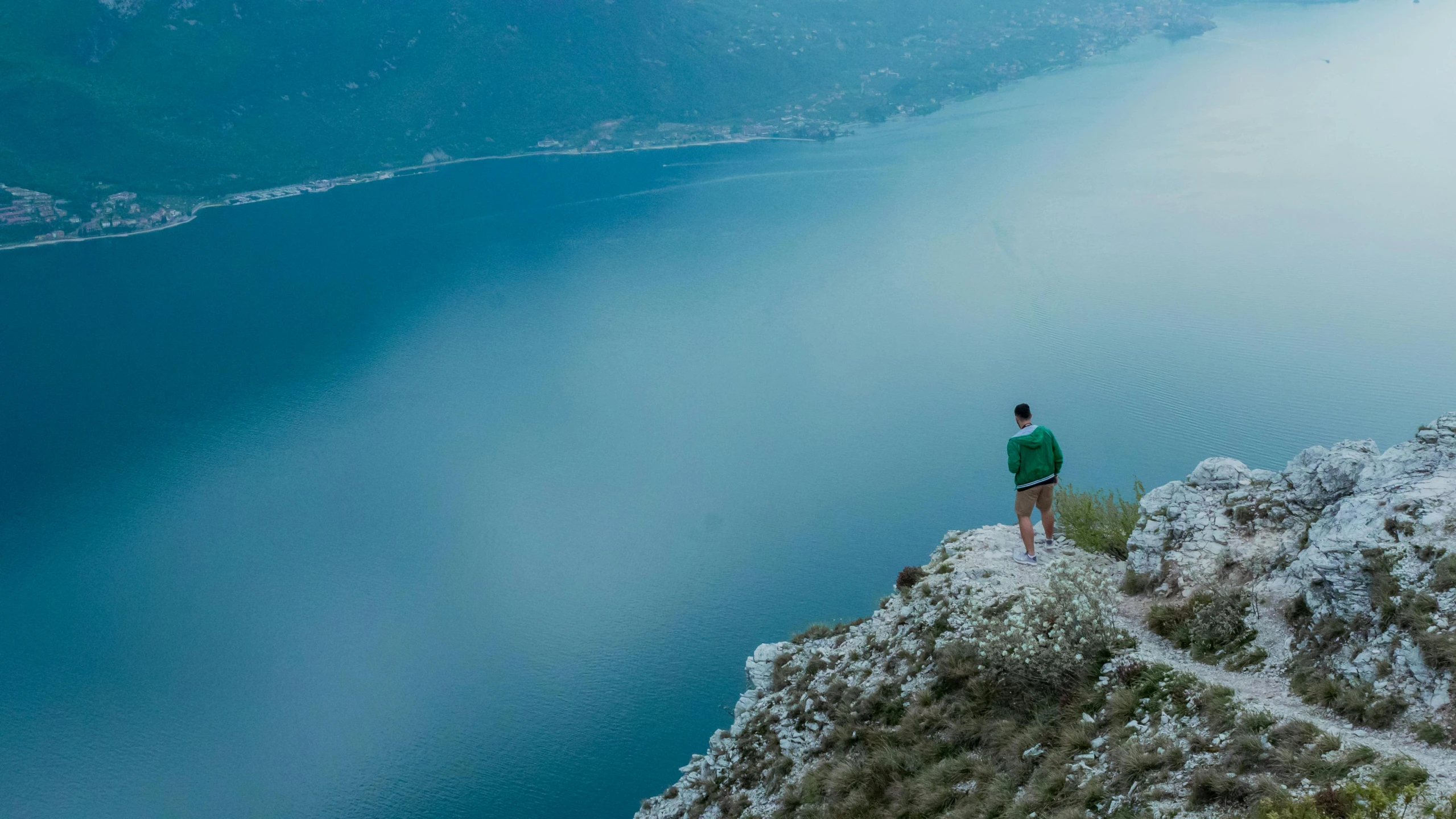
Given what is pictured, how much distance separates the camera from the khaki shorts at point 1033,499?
11.8 meters

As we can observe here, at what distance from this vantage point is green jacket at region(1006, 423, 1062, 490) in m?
11.3

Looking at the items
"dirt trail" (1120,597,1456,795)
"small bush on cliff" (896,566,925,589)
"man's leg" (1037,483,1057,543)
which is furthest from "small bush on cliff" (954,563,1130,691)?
"small bush on cliff" (896,566,925,589)

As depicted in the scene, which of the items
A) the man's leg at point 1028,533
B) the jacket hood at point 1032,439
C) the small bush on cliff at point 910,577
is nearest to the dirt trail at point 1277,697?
the man's leg at point 1028,533

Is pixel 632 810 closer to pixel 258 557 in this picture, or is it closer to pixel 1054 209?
pixel 258 557

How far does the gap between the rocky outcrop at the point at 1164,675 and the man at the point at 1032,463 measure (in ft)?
3.07

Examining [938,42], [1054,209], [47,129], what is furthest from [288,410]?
[938,42]

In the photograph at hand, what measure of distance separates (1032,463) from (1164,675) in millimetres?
3430

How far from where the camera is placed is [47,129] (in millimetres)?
119188

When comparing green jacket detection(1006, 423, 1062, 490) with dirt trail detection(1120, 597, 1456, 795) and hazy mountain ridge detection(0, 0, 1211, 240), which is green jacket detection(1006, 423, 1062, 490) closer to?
dirt trail detection(1120, 597, 1456, 795)

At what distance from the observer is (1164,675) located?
8625mm

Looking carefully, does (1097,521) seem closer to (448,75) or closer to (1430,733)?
(1430,733)

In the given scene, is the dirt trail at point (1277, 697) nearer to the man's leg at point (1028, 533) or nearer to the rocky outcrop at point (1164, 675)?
the rocky outcrop at point (1164, 675)

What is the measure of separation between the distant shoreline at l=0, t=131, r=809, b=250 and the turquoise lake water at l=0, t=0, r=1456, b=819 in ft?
36.0

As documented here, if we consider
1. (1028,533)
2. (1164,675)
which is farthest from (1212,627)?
(1028,533)
